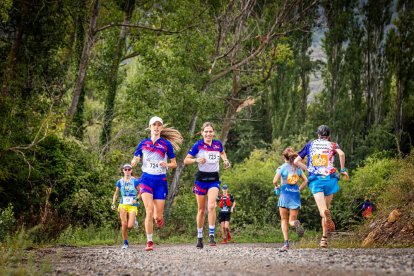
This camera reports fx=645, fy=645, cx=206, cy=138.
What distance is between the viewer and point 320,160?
13258mm

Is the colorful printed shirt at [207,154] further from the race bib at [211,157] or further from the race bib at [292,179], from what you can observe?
the race bib at [292,179]

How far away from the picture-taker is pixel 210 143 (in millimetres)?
13328

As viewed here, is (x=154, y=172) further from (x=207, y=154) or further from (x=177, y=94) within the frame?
(x=177, y=94)

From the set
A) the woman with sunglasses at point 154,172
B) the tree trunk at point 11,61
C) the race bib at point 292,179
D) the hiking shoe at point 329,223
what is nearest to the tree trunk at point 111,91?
the tree trunk at point 11,61

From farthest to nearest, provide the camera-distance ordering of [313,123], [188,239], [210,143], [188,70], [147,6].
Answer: [313,123]
[147,6]
[188,70]
[188,239]
[210,143]

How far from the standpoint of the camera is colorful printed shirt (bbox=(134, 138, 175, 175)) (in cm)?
1284

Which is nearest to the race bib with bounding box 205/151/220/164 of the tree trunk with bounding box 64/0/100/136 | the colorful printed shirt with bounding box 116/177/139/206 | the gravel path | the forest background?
the colorful printed shirt with bounding box 116/177/139/206

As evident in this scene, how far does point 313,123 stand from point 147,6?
1628 cm

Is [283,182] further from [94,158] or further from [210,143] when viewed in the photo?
[94,158]

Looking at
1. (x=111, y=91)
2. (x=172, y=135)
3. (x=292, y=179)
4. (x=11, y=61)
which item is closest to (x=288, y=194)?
(x=292, y=179)

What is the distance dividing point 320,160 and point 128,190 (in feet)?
14.8

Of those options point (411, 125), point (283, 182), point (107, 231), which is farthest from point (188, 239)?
point (411, 125)

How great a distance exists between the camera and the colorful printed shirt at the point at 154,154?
1284 cm

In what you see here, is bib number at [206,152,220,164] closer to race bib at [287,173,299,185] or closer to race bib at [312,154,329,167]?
race bib at [287,173,299,185]
